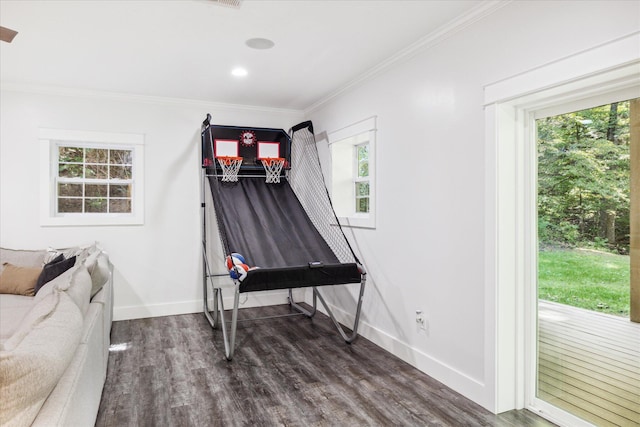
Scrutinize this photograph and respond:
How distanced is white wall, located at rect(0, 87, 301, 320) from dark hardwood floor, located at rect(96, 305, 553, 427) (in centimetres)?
80

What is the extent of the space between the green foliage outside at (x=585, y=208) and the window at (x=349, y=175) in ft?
6.49

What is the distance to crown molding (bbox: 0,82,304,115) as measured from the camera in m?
4.16

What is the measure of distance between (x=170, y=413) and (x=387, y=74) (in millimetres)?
3038

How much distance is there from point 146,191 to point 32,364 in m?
3.77

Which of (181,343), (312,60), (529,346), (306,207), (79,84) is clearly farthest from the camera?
(306,207)

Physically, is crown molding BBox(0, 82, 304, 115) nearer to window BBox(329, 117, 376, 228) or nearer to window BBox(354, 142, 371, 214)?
window BBox(329, 117, 376, 228)

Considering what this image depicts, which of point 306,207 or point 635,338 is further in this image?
point 306,207

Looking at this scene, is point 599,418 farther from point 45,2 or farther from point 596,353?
point 45,2

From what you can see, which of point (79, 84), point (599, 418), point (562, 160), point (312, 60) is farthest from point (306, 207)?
point (599, 418)

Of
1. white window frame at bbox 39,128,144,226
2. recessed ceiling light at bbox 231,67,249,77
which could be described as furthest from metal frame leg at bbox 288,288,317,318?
recessed ceiling light at bbox 231,67,249,77

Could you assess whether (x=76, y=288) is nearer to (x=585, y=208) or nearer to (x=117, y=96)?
(x=585, y=208)

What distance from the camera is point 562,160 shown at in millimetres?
2367

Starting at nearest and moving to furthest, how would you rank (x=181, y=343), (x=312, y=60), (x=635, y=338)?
(x=635, y=338) → (x=312, y=60) → (x=181, y=343)

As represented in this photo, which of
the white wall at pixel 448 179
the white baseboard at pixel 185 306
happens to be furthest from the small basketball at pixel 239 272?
the white baseboard at pixel 185 306
